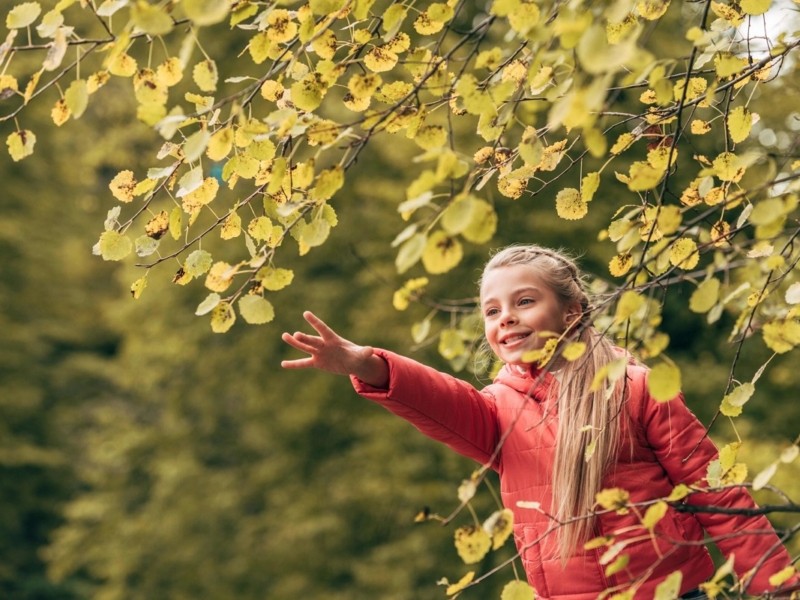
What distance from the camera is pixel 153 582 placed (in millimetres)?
11156

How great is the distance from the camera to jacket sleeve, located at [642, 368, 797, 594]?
8.21 feet

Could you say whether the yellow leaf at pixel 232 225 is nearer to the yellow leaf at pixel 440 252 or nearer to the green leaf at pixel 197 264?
the green leaf at pixel 197 264

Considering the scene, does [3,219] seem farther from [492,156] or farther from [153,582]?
[492,156]

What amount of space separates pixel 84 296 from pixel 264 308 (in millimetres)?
15629

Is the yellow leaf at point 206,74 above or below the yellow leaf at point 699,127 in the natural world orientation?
above

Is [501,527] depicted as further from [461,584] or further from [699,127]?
[699,127]

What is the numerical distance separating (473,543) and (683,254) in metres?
0.70

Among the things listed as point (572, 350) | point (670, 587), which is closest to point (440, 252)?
point (572, 350)

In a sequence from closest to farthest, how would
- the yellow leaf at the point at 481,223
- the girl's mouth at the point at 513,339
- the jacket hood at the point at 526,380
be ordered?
1. the yellow leaf at the point at 481,223
2. the girl's mouth at the point at 513,339
3. the jacket hood at the point at 526,380

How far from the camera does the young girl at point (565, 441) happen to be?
2.53m

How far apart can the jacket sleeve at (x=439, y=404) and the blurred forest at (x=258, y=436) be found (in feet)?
17.4

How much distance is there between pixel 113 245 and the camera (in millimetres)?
2146

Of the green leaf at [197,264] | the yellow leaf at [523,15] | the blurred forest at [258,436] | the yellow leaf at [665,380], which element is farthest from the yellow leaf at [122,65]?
the blurred forest at [258,436]

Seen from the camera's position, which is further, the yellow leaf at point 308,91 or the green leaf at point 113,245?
the green leaf at point 113,245
